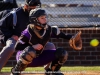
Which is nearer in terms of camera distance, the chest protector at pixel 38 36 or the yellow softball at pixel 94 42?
the chest protector at pixel 38 36

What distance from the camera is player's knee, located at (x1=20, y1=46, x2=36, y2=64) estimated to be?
18.2ft

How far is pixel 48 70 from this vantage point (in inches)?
243

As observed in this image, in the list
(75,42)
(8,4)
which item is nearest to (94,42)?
(8,4)

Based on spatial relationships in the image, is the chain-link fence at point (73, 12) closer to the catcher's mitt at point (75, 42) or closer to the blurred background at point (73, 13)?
the blurred background at point (73, 13)

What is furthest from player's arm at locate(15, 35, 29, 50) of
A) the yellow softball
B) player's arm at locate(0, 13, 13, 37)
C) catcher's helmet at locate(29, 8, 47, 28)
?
the yellow softball

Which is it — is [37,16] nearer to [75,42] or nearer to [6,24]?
[75,42]

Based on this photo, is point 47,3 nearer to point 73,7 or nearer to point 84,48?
point 73,7

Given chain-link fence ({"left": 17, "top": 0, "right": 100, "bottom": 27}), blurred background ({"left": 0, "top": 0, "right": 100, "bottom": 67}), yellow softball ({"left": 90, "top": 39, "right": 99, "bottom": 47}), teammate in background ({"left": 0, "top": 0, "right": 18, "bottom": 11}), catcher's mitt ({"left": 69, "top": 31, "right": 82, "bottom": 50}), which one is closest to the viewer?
catcher's mitt ({"left": 69, "top": 31, "right": 82, "bottom": 50})

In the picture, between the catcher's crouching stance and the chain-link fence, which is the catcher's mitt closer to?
the catcher's crouching stance

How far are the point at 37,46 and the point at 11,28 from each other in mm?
1043

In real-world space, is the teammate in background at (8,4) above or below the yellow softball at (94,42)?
above

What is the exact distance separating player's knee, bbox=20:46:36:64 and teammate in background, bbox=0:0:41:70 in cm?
81

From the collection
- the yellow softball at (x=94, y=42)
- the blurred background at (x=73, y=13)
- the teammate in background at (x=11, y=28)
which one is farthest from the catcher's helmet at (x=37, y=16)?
the blurred background at (x=73, y=13)

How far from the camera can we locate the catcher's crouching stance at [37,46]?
5629 millimetres
